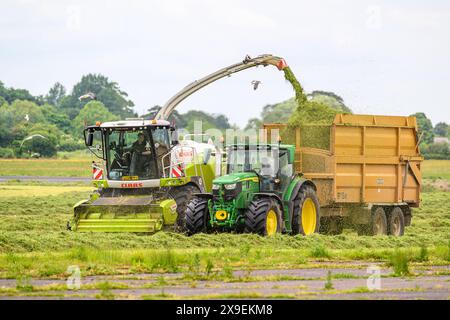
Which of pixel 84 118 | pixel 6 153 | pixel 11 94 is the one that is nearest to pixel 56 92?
pixel 11 94

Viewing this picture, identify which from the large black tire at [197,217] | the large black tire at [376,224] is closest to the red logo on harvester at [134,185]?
the large black tire at [197,217]

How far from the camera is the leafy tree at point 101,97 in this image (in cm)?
12262

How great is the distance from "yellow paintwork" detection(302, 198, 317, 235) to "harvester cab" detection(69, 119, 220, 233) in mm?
3074

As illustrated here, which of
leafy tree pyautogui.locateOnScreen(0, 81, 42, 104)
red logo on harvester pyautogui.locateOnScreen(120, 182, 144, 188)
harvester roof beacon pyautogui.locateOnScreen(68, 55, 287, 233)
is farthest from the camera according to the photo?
leafy tree pyautogui.locateOnScreen(0, 81, 42, 104)

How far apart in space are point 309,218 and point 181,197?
11.2ft

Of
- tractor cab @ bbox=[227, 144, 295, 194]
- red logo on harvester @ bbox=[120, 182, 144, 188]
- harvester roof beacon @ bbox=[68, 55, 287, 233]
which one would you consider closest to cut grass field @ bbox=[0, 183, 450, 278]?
harvester roof beacon @ bbox=[68, 55, 287, 233]

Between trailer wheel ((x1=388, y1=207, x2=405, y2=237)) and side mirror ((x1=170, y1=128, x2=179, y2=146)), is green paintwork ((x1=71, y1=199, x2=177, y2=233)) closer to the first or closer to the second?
side mirror ((x1=170, y1=128, x2=179, y2=146))

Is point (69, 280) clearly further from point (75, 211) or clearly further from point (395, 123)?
point (395, 123)

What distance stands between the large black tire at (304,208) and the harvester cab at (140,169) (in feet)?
10.1

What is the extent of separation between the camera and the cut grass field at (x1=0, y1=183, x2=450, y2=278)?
1945 centimetres

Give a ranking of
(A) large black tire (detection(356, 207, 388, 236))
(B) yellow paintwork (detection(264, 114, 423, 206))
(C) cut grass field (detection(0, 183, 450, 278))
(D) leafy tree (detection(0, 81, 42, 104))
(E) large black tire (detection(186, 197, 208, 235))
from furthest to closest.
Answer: (D) leafy tree (detection(0, 81, 42, 104)), (A) large black tire (detection(356, 207, 388, 236)), (B) yellow paintwork (detection(264, 114, 423, 206)), (E) large black tire (detection(186, 197, 208, 235)), (C) cut grass field (detection(0, 183, 450, 278))

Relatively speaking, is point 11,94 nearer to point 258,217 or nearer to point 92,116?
point 92,116
